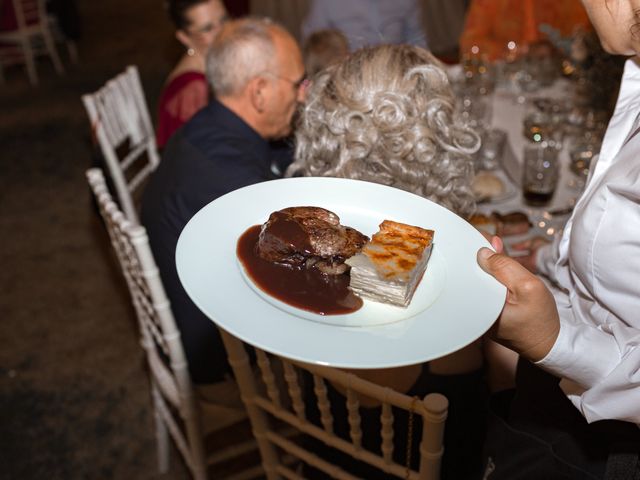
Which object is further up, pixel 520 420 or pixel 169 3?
pixel 169 3

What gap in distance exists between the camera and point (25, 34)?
235 inches

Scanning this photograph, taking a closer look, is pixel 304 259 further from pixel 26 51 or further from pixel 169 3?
pixel 26 51

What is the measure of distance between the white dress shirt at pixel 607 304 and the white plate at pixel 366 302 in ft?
0.92

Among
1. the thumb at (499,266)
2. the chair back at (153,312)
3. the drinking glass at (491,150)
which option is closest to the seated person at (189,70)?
the chair back at (153,312)

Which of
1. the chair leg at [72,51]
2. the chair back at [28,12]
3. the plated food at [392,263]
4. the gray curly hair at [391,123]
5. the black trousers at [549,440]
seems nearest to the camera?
the plated food at [392,263]

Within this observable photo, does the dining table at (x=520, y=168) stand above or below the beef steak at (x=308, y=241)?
below

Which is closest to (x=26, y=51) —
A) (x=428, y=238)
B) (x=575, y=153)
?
(x=575, y=153)

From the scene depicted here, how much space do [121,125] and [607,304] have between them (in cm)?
208

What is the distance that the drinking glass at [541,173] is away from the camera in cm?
188

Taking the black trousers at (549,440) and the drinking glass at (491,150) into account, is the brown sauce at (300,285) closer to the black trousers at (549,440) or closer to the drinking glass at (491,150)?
the black trousers at (549,440)

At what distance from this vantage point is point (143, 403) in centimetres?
267

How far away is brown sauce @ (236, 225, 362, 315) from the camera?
1.00m

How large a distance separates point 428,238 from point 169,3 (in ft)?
8.26

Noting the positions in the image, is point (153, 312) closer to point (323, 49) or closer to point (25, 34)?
point (323, 49)
